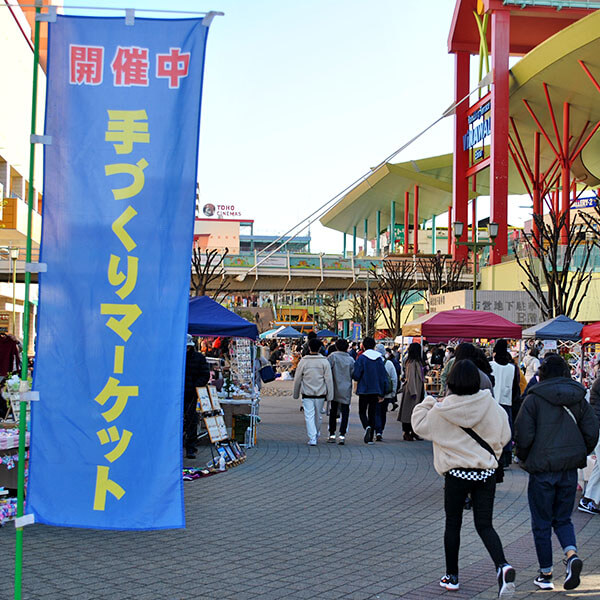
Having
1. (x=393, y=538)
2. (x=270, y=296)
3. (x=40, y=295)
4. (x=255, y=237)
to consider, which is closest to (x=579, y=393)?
(x=393, y=538)

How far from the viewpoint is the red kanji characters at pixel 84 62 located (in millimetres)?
4672

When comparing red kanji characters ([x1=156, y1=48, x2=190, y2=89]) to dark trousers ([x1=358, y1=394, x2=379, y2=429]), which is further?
dark trousers ([x1=358, y1=394, x2=379, y2=429])

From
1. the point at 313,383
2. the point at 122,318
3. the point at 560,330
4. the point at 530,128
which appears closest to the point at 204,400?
the point at 313,383

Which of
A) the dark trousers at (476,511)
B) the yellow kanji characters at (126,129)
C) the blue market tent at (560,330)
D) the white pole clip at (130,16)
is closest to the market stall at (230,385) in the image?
the dark trousers at (476,511)

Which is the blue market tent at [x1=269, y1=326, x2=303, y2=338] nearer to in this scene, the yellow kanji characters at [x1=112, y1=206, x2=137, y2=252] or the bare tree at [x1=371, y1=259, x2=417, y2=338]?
the bare tree at [x1=371, y1=259, x2=417, y2=338]

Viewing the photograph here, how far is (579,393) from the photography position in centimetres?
591

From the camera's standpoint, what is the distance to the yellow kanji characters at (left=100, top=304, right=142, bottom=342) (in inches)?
185

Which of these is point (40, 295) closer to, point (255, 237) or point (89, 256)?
point (89, 256)

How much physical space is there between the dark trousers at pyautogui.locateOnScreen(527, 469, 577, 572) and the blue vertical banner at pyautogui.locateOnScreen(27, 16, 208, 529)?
2.76 metres

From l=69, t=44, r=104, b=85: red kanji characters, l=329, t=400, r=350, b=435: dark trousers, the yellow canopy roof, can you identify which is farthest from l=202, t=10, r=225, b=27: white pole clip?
the yellow canopy roof

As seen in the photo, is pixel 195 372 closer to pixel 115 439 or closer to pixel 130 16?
pixel 115 439

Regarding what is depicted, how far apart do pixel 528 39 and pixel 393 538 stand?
154 ft

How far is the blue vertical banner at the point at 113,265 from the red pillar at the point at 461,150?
46870 mm

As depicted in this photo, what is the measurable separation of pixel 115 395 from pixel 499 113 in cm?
4264
